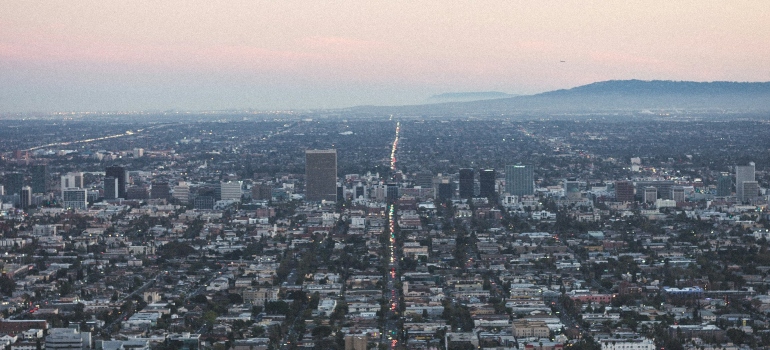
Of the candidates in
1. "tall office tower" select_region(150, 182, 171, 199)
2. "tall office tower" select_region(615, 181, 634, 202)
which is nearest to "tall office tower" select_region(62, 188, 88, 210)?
"tall office tower" select_region(150, 182, 171, 199)

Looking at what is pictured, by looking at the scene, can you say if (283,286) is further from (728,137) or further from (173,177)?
(728,137)

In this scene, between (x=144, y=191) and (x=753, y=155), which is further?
(x=753, y=155)

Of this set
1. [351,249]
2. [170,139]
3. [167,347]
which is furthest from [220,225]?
[170,139]

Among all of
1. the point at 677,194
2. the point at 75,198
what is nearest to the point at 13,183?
the point at 75,198

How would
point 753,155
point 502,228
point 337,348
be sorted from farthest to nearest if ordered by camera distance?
point 753,155
point 502,228
point 337,348

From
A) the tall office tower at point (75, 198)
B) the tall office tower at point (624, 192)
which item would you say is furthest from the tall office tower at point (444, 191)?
the tall office tower at point (75, 198)

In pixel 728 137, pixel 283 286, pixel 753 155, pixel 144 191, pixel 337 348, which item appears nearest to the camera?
pixel 337 348

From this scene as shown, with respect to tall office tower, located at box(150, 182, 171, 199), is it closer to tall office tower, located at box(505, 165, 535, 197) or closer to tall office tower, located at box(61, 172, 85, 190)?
tall office tower, located at box(61, 172, 85, 190)
